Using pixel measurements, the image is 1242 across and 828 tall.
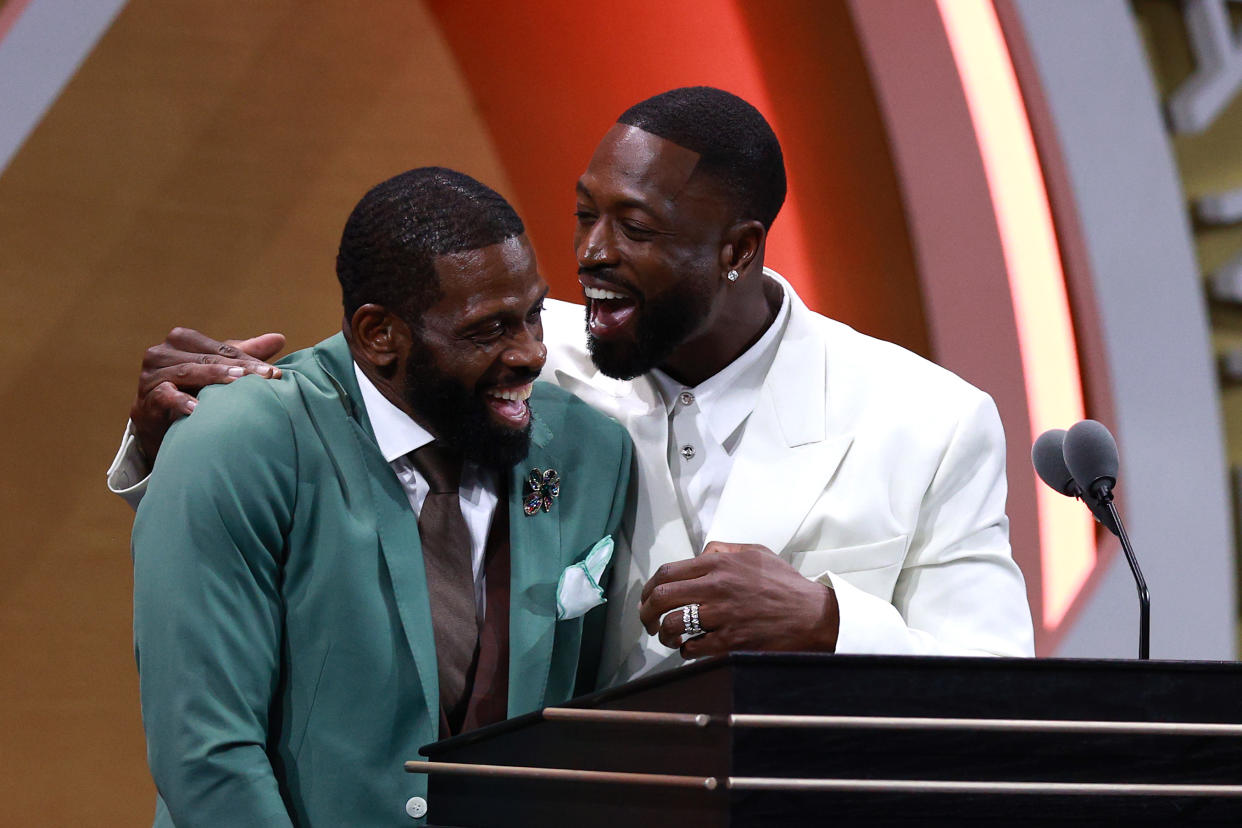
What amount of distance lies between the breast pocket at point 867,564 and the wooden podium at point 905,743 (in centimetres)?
84

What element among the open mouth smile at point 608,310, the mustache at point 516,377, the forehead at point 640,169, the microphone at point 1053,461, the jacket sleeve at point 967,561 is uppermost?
the forehead at point 640,169

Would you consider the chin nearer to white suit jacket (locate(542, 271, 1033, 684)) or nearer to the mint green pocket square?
white suit jacket (locate(542, 271, 1033, 684))

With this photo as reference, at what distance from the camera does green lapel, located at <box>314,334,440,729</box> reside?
2.04 m

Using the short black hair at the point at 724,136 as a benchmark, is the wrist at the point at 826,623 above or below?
below

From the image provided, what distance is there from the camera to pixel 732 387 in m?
2.68

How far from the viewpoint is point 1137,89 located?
4066 millimetres

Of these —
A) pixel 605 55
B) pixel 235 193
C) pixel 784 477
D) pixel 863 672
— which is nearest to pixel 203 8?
pixel 235 193

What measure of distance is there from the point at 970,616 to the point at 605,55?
7.07 ft

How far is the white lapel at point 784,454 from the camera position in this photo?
2.45 m

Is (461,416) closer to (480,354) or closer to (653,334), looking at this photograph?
(480,354)

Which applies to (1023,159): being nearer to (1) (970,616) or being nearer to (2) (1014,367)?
(2) (1014,367)

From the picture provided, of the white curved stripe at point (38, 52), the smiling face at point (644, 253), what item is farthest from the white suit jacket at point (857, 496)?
the white curved stripe at point (38, 52)

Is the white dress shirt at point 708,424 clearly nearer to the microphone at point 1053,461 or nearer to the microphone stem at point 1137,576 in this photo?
the microphone at point 1053,461

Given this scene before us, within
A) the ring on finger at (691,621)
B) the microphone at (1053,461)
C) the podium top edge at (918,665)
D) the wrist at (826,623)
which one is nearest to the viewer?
the podium top edge at (918,665)
